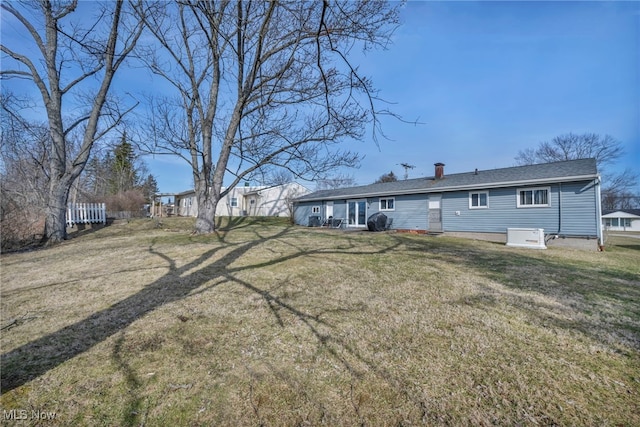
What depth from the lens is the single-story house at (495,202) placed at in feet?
36.8

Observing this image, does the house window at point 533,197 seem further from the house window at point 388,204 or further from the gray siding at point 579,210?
the house window at point 388,204

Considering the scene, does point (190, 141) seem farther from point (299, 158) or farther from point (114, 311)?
point (114, 311)

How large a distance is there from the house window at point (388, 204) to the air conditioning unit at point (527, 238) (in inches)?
271

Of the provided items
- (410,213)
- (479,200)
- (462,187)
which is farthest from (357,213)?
(479,200)

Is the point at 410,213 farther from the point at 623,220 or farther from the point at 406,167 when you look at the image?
the point at 623,220

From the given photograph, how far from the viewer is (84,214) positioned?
1397 centimetres

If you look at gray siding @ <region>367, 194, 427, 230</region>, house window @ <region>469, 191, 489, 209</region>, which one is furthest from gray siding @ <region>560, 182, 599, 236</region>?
gray siding @ <region>367, 194, 427, 230</region>

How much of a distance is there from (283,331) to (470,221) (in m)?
13.5

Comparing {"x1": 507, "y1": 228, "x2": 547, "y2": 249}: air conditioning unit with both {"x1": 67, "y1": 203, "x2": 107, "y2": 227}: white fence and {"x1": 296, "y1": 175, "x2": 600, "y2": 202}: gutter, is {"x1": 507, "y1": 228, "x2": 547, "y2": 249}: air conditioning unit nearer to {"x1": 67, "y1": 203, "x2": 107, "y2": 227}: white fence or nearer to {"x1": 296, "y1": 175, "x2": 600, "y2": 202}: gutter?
{"x1": 296, "y1": 175, "x2": 600, "y2": 202}: gutter

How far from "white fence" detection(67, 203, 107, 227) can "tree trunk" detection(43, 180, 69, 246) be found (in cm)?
288

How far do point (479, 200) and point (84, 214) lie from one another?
19402mm

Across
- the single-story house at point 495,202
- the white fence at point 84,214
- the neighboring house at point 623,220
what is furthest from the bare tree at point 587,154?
the white fence at point 84,214

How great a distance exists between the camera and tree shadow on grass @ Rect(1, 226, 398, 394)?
104 inches

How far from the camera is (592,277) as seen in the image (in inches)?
233
